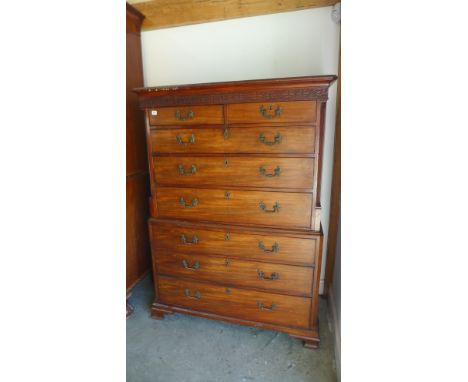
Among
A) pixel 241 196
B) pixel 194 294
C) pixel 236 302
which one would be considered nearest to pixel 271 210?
pixel 241 196

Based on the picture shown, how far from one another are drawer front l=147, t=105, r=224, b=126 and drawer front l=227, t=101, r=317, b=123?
7 cm

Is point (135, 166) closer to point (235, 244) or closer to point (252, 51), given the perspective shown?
point (235, 244)

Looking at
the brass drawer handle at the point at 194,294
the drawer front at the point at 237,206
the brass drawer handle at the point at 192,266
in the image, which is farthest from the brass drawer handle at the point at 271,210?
the brass drawer handle at the point at 194,294

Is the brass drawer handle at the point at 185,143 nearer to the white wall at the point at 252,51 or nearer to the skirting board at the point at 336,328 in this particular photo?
the white wall at the point at 252,51

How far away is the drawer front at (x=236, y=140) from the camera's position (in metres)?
1.22

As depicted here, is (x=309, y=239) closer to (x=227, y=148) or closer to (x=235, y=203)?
(x=235, y=203)

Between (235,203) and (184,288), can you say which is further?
(184,288)

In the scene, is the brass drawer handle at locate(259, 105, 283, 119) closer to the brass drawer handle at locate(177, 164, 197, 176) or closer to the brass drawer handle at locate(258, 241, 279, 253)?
the brass drawer handle at locate(177, 164, 197, 176)

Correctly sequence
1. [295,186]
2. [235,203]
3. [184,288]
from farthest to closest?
[184,288]
[235,203]
[295,186]
